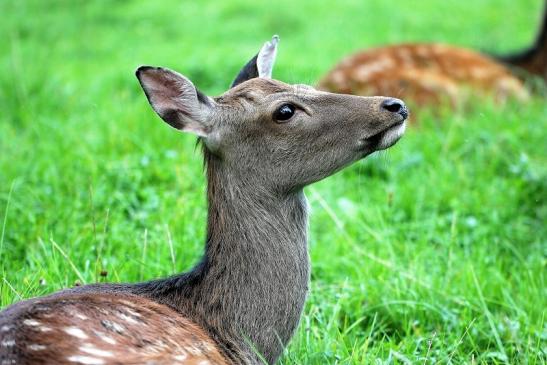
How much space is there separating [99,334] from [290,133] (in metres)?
1.23

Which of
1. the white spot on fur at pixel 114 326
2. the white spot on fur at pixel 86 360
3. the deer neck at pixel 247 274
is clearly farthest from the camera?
the deer neck at pixel 247 274

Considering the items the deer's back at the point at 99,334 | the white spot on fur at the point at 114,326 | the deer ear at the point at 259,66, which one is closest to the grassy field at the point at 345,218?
the deer ear at the point at 259,66

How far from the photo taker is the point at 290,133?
12.1ft

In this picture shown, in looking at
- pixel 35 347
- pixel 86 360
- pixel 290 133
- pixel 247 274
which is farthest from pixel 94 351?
pixel 290 133

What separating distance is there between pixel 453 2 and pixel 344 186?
7716 millimetres

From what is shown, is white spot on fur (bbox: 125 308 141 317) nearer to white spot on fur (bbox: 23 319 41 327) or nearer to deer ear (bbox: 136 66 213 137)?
white spot on fur (bbox: 23 319 41 327)

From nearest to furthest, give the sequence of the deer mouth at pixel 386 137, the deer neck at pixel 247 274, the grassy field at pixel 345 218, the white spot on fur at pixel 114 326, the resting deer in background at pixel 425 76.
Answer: the white spot on fur at pixel 114 326 → the deer neck at pixel 247 274 → the deer mouth at pixel 386 137 → the grassy field at pixel 345 218 → the resting deer in background at pixel 425 76

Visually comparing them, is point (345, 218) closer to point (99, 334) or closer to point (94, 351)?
point (99, 334)

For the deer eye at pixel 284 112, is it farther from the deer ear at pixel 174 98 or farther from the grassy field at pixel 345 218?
the grassy field at pixel 345 218

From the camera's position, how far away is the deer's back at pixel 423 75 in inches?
296

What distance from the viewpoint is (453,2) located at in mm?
13023

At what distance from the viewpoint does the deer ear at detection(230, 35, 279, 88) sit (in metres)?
4.14

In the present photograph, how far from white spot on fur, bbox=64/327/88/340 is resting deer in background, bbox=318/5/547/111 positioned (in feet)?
16.0

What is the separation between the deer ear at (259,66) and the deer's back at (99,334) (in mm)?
1286
